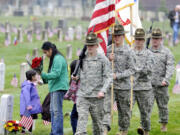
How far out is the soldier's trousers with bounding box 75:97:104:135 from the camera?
9734 millimetres

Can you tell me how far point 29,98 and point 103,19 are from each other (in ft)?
6.77

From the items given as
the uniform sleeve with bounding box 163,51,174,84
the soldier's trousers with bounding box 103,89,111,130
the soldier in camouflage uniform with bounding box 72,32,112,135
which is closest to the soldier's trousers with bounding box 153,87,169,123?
the uniform sleeve with bounding box 163,51,174,84

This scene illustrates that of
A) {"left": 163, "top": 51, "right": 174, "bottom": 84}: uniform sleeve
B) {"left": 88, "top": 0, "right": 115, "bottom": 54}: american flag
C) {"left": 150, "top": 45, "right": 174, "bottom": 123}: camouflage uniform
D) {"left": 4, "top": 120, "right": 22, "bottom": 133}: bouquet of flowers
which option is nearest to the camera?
{"left": 88, "top": 0, "right": 115, "bottom": 54}: american flag

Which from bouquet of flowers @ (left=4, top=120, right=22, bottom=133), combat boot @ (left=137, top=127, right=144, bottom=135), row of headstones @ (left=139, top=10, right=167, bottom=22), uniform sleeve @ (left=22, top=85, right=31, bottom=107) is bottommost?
combat boot @ (left=137, top=127, right=144, bottom=135)

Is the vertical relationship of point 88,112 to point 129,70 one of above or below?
below

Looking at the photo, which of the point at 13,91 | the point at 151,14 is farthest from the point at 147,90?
the point at 151,14

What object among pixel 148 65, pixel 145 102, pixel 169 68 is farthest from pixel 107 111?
pixel 169 68

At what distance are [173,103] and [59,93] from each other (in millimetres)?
5791

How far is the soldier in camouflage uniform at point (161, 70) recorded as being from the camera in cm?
1184

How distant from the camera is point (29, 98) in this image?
37.3ft

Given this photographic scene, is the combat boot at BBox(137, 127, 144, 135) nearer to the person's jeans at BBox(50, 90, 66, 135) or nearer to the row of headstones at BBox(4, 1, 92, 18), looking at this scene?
the person's jeans at BBox(50, 90, 66, 135)

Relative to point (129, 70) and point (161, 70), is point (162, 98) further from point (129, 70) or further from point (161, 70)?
point (129, 70)

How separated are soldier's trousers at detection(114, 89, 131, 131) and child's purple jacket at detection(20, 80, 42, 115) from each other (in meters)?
1.61

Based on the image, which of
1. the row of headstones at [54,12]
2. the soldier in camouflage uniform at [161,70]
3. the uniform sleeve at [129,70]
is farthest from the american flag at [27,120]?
the row of headstones at [54,12]
